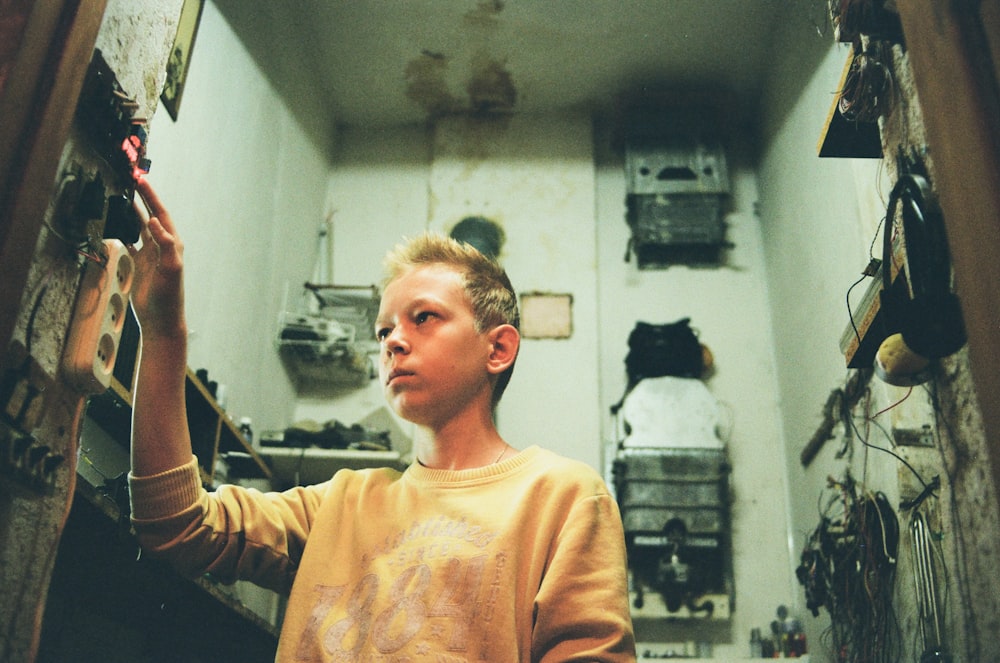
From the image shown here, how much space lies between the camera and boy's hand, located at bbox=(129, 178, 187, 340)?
1.44 m

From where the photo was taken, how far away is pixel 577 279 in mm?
6148

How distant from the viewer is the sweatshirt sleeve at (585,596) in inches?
52.9

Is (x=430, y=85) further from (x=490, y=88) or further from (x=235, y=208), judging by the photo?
(x=235, y=208)

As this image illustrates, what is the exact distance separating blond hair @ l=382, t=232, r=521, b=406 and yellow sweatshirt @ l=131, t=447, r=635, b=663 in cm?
34

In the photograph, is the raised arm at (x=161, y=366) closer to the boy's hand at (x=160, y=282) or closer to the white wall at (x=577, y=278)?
the boy's hand at (x=160, y=282)

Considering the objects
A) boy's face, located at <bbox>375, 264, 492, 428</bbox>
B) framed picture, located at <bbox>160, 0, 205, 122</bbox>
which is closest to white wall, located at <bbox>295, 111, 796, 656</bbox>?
framed picture, located at <bbox>160, 0, 205, 122</bbox>

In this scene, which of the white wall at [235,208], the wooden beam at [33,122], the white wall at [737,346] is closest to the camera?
the wooden beam at [33,122]

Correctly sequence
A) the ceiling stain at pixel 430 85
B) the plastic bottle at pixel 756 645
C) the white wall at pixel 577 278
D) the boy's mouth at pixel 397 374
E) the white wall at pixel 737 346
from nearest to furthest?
the boy's mouth at pixel 397 374, the plastic bottle at pixel 756 645, the white wall at pixel 737 346, the white wall at pixel 577 278, the ceiling stain at pixel 430 85

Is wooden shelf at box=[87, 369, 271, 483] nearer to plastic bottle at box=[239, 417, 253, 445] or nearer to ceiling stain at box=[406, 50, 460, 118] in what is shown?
plastic bottle at box=[239, 417, 253, 445]

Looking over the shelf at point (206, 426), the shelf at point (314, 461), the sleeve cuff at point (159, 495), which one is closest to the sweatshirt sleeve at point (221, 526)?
the sleeve cuff at point (159, 495)

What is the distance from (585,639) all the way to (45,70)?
115cm

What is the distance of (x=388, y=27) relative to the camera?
615cm

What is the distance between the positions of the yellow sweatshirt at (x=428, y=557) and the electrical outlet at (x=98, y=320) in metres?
0.19

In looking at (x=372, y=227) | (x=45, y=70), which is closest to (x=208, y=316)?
(x=372, y=227)
